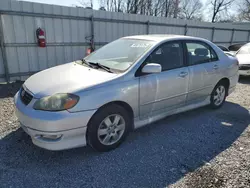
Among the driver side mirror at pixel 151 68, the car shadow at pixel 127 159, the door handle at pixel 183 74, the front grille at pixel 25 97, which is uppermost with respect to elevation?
the driver side mirror at pixel 151 68

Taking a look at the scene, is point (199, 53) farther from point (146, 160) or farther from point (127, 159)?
point (127, 159)

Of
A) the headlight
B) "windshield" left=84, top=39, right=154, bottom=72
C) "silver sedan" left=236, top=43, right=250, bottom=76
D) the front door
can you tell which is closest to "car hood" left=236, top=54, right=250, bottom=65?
"silver sedan" left=236, top=43, right=250, bottom=76

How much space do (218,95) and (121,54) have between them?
2.45 m

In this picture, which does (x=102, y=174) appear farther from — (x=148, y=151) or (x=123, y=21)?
(x=123, y=21)

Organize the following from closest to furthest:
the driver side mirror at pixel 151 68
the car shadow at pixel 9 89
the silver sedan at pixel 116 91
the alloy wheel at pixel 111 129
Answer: the silver sedan at pixel 116 91 < the alloy wheel at pixel 111 129 < the driver side mirror at pixel 151 68 < the car shadow at pixel 9 89

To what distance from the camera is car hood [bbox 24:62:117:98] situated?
98.7 inches

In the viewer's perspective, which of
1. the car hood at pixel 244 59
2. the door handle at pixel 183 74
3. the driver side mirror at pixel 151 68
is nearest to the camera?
the driver side mirror at pixel 151 68

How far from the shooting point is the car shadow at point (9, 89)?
5160 mm

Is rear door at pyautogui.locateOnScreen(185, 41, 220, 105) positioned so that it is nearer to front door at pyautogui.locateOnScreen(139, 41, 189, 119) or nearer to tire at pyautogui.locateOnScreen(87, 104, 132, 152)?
front door at pyautogui.locateOnScreen(139, 41, 189, 119)

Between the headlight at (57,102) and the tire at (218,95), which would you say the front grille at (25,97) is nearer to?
the headlight at (57,102)

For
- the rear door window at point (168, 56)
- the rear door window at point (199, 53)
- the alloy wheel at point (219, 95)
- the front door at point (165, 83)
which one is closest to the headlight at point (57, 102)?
the front door at point (165, 83)

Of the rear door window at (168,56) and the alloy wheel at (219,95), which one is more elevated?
the rear door window at (168,56)

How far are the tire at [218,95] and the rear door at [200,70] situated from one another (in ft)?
0.70

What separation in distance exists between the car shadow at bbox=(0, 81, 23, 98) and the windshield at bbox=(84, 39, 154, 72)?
283 centimetres
